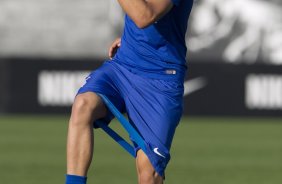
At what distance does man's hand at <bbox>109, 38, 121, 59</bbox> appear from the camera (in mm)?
7848

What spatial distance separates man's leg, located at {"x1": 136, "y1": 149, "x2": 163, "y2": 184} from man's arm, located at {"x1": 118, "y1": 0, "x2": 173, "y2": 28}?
944 millimetres

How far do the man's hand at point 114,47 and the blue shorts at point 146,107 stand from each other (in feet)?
1.17

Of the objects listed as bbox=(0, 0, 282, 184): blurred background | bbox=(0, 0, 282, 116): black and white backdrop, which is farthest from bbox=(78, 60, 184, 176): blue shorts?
bbox=(0, 0, 282, 116): black and white backdrop

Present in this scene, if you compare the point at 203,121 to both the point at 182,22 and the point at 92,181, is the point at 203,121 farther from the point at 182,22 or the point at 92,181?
the point at 182,22

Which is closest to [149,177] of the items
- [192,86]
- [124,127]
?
[124,127]

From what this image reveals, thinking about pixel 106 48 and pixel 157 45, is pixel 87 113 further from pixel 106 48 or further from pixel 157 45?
pixel 106 48

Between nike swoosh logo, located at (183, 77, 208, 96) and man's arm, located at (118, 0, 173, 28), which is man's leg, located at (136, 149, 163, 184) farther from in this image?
nike swoosh logo, located at (183, 77, 208, 96)

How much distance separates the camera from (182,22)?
7562 millimetres

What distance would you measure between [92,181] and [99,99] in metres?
3.82

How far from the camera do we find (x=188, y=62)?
2100 centimetres

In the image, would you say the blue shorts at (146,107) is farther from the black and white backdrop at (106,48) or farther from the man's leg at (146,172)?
the black and white backdrop at (106,48)

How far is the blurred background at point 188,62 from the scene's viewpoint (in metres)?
20.3

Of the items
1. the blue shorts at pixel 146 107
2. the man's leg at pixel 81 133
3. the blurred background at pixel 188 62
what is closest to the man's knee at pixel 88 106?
the man's leg at pixel 81 133

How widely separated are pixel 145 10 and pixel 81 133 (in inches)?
33.9
